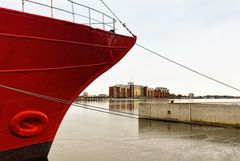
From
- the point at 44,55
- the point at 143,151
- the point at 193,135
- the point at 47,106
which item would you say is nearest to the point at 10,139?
the point at 47,106

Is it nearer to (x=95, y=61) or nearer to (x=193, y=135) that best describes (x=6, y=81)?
(x=95, y=61)

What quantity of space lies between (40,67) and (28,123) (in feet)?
5.23

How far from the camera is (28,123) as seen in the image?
696 centimetres

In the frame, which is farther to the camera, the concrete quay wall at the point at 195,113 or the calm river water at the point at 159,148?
the concrete quay wall at the point at 195,113

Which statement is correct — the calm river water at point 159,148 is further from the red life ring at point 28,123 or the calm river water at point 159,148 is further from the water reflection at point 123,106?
the water reflection at point 123,106

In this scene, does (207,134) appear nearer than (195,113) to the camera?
Yes

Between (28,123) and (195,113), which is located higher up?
(28,123)

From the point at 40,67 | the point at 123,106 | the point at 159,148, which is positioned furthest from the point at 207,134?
the point at 123,106

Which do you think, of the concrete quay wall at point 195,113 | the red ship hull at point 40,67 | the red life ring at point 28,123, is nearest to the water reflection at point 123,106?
the concrete quay wall at point 195,113

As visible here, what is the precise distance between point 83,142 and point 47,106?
23.8 ft

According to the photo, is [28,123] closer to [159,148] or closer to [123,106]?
[159,148]

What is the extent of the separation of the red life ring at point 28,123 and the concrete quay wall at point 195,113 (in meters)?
12.8

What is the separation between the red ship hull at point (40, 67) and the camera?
612 cm

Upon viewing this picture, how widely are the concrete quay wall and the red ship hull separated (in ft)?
40.3
